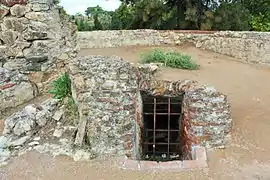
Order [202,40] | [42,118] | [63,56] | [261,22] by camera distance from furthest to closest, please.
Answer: [261,22], [202,40], [63,56], [42,118]

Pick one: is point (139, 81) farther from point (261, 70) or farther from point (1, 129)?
point (261, 70)

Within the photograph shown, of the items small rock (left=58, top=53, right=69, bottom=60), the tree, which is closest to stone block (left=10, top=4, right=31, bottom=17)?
small rock (left=58, top=53, right=69, bottom=60)

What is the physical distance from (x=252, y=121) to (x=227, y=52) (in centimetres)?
635

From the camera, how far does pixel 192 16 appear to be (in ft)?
45.3

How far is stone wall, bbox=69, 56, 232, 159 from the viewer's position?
4852mm

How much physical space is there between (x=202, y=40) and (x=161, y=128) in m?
7.11

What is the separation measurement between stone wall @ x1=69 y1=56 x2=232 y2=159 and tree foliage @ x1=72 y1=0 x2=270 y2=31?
896 cm

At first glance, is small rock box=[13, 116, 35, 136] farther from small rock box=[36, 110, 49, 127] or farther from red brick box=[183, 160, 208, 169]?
red brick box=[183, 160, 208, 169]

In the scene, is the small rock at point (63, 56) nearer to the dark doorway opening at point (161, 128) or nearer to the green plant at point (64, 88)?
the green plant at point (64, 88)

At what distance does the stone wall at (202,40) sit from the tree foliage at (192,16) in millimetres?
1267

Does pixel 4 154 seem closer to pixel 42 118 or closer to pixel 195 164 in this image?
pixel 42 118

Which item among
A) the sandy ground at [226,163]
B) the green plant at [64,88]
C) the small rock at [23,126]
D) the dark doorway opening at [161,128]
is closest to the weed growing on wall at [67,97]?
the green plant at [64,88]

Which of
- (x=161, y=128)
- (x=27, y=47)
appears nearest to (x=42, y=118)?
(x=161, y=128)

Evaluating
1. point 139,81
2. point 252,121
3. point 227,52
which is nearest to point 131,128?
point 139,81
